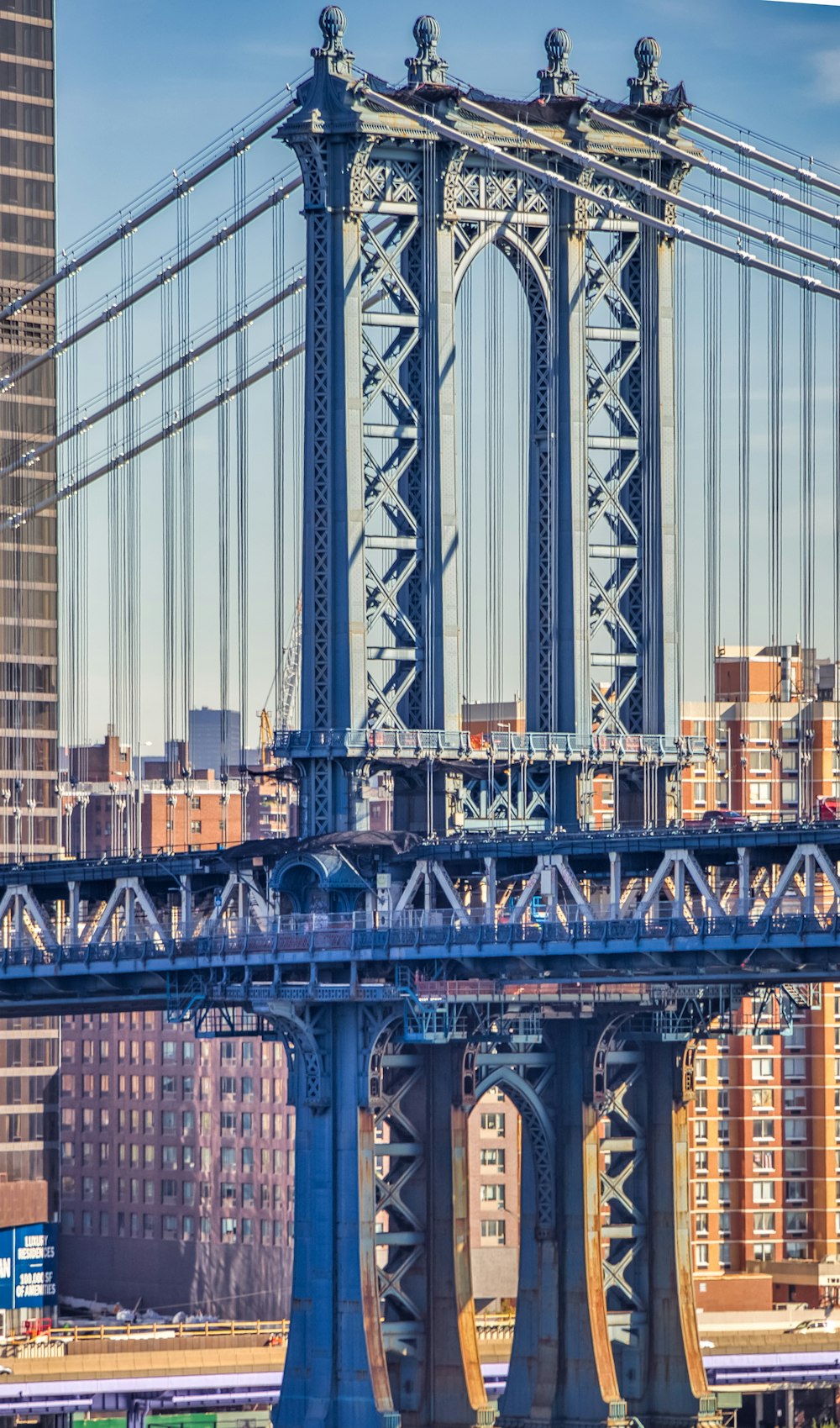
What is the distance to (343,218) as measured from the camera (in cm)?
12406

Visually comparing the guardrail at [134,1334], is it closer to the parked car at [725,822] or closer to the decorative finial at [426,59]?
the parked car at [725,822]

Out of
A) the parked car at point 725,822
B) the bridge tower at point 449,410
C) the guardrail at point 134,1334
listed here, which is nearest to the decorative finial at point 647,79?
the bridge tower at point 449,410

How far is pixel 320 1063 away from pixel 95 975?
14.3 metres

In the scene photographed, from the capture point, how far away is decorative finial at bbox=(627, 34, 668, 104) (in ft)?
425

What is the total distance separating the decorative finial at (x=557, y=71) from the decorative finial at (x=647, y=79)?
2.14 m

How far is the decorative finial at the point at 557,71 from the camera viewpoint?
12950 centimetres

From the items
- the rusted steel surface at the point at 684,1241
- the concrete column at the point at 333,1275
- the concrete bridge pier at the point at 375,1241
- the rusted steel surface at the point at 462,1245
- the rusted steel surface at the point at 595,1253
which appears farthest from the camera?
the rusted steel surface at the point at 684,1241

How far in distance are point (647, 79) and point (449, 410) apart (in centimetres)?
1402

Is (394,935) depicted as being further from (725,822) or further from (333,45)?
(333,45)

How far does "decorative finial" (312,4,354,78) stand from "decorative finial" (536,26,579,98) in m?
8.56

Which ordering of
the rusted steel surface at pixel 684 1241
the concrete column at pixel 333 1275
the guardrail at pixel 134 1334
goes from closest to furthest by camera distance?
the concrete column at pixel 333 1275 < the rusted steel surface at pixel 684 1241 < the guardrail at pixel 134 1334

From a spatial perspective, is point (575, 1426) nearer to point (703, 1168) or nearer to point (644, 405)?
point (644, 405)

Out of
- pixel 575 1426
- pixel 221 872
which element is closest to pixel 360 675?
pixel 221 872

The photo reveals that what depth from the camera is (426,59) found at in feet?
412
